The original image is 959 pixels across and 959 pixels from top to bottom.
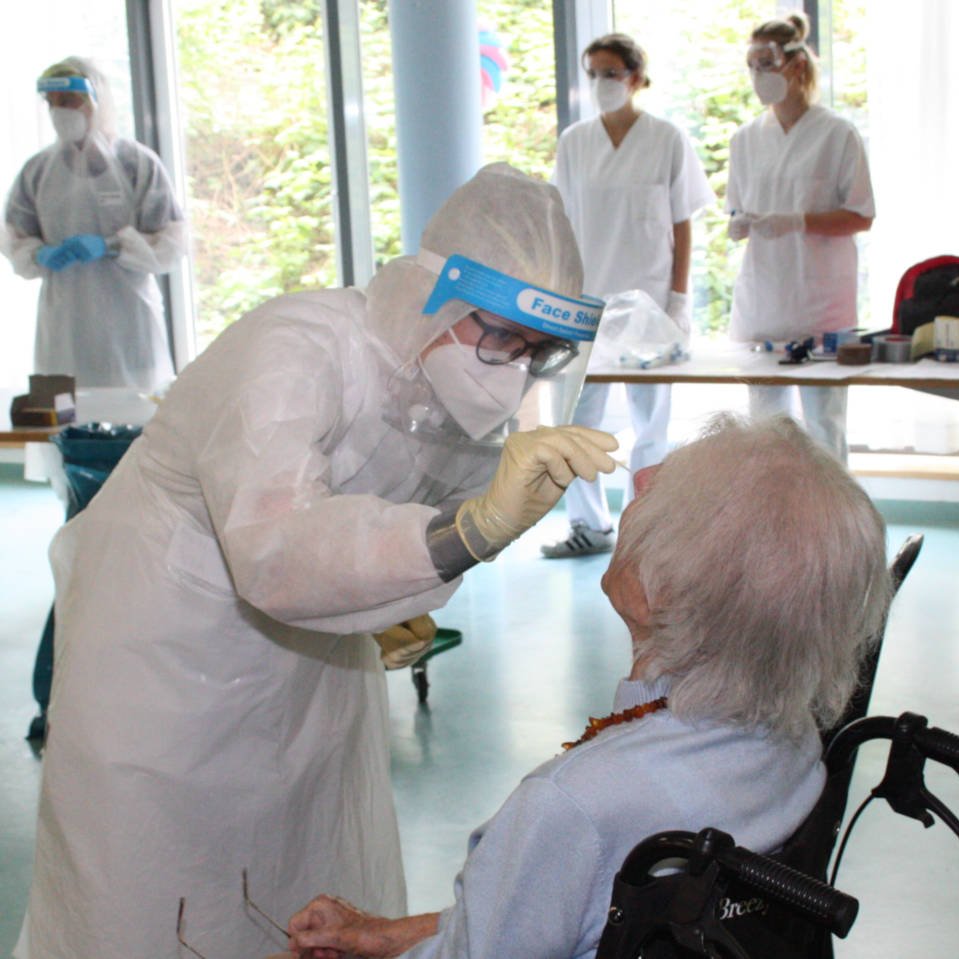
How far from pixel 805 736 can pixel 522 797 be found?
0.88 feet

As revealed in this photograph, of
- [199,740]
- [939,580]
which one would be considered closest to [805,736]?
[199,740]

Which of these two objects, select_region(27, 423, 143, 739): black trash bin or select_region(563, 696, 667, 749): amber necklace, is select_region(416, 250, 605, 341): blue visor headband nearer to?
select_region(563, 696, 667, 749): amber necklace

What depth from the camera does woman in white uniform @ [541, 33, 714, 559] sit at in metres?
4.34

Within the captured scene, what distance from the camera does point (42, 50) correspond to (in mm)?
5566

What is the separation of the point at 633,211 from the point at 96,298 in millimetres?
1829

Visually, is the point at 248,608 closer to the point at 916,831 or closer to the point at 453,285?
the point at 453,285

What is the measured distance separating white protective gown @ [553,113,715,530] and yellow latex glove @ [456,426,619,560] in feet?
10.2

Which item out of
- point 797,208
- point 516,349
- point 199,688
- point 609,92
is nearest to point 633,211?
point 609,92

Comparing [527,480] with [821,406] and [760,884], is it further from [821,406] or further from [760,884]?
[821,406]

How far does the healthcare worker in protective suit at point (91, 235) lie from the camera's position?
423 centimetres

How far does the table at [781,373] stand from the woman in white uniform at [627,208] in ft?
1.60

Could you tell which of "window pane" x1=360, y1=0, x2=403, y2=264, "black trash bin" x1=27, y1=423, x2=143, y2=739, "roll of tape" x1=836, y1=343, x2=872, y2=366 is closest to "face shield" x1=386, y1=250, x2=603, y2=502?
"black trash bin" x1=27, y1=423, x2=143, y2=739

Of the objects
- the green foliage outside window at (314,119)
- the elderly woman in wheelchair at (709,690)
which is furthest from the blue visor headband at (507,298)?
the green foliage outside window at (314,119)

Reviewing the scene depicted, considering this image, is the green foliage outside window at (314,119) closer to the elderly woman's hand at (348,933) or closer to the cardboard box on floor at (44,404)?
the cardboard box on floor at (44,404)
